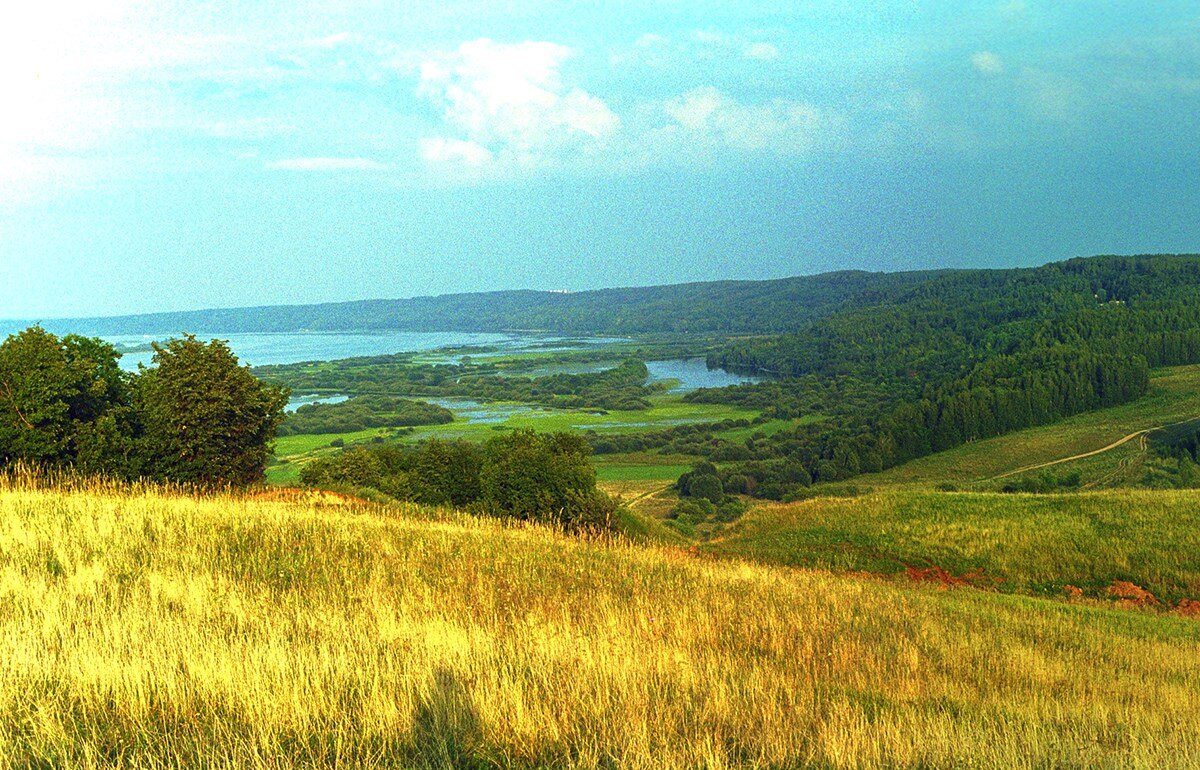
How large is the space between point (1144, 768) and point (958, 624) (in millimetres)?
7478

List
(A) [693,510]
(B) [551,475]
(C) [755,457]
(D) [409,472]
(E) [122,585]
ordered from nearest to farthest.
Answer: (E) [122,585] < (B) [551,475] < (D) [409,472] < (A) [693,510] < (C) [755,457]

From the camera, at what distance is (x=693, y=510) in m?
77.0

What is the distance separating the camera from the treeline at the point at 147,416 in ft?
81.0

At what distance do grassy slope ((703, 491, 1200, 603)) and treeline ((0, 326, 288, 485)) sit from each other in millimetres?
15234

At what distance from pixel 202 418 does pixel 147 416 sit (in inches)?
105

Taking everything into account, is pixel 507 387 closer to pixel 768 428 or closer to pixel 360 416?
pixel 360 416

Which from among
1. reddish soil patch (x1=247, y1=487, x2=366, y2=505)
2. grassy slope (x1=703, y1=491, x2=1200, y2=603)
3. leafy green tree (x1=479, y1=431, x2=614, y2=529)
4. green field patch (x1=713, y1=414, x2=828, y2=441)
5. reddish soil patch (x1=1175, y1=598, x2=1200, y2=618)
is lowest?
green field patch (x1=713, y1=414, x2=828, y2=441)

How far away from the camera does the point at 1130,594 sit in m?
25.5

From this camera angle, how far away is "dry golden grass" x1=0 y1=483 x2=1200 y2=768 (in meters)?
5.04

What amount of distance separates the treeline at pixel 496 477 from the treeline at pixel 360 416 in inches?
3257

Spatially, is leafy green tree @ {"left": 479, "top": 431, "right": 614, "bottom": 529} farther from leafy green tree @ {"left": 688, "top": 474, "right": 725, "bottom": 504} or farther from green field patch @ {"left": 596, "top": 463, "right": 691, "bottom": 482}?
green field patch @ {"left": 596, "top": 463, "right": 691, "bottom": 482}

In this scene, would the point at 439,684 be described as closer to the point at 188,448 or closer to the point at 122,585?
the point at 122,585

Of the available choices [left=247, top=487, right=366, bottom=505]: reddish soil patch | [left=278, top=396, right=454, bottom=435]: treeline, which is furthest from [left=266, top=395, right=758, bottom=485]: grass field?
[left=247, top=487, right=366, bottom=505]: reddish soil patch

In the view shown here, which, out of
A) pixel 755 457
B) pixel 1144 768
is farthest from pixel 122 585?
pixel 755 457
